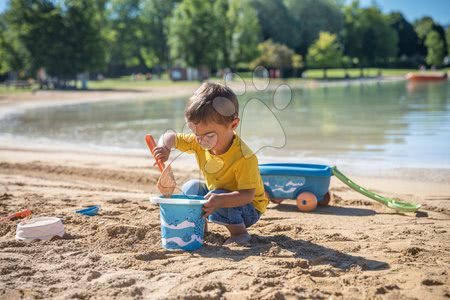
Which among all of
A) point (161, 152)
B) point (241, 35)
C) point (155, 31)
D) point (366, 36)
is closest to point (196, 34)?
point (241, 35)

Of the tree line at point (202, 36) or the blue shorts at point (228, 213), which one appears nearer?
the blue shorts at point (228, 213)

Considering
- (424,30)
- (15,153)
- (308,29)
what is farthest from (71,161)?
(424,30)

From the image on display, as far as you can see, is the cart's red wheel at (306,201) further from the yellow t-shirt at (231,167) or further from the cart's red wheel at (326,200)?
the yellow t-shirt at (231,167)

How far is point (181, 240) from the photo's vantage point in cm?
341

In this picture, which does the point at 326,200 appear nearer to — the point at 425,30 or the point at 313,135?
the point at 313,135

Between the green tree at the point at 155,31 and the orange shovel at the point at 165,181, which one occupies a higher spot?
the green tree at the point at 155,31

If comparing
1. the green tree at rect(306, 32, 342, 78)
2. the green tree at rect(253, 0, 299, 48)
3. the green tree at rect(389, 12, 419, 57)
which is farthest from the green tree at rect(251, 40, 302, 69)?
the green tree at rect(389, 12, 419, 57)

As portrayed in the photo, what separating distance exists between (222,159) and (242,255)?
69 cm

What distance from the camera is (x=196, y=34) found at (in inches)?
1983

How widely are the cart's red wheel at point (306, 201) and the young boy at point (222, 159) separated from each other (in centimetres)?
124

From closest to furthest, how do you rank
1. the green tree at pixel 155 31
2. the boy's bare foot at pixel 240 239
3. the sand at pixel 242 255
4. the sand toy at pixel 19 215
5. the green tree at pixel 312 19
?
the sand at pixel 242 255 → the boy's bare foot at pixel 240 239 → the sand toy at pixel 19 215 → the green tree at pixel 155 31 → the green tree at pixel 312 19

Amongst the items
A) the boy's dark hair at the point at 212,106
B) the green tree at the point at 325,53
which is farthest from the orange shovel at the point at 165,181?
the green tree at the point at 325,53

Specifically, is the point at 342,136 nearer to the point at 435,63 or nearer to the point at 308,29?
the point at 308,29

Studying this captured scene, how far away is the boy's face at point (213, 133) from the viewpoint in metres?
3.32
